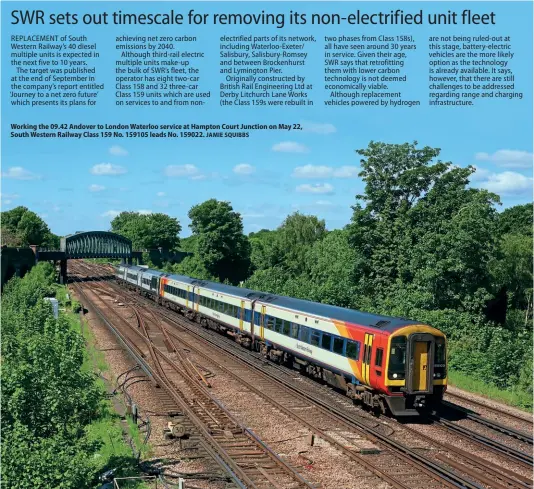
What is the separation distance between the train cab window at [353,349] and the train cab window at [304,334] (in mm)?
3392

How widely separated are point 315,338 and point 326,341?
37.7 inches

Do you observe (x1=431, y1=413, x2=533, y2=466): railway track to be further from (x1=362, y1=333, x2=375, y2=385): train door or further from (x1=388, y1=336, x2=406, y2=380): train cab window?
(x1=362, y1=333, x2=375, y2=385): train door

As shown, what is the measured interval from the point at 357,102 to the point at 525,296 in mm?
33675

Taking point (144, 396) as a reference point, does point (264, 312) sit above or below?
above

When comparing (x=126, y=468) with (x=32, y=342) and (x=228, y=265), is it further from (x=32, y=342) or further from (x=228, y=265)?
(x=228, y=265)

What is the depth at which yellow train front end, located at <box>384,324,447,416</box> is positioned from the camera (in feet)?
58.0

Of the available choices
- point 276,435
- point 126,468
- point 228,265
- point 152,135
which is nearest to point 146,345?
point 152,135

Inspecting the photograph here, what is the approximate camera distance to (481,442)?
53.7ft

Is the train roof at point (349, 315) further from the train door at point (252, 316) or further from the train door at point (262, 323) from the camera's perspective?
the train door at point (252, 316)

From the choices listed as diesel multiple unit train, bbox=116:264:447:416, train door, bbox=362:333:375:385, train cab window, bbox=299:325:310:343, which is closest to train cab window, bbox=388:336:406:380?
diesel multiple unit train, bbox=116:264:447:416

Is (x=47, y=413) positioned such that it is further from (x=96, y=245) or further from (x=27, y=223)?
(x=27, y=223)

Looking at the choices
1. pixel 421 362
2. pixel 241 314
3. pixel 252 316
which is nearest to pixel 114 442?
pixel 421 362

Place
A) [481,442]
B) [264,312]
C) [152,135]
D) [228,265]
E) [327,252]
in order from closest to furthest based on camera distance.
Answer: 1. [481,442]
2. [152,135]
3. [264,312]
4. [327,252]
5. [228,265]

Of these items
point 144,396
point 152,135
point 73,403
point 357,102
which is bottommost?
point 144,396
